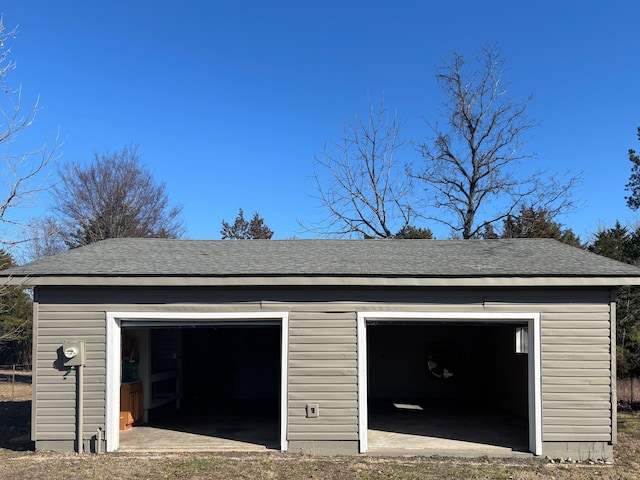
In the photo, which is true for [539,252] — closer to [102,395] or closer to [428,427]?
[428,427]

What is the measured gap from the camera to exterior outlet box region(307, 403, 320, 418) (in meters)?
7.83

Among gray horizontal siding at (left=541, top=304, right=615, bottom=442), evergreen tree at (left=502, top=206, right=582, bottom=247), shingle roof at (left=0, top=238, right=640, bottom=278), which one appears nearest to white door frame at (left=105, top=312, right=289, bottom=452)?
shingle roof at (left=0, top=238, right=640, bottom=278)

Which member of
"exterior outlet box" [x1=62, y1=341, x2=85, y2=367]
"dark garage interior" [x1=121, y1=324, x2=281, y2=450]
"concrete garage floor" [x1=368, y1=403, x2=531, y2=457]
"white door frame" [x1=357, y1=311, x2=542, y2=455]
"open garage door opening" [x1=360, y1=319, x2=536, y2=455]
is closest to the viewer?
"exterior outlet box" [x1=62, y1=341, x2=85, y2=367]

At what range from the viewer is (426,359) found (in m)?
14.3

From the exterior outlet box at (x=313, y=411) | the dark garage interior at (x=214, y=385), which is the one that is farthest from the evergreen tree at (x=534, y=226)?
the exterior outlet box at (x=313, y=411)

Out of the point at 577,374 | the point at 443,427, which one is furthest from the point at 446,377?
the point at 577,374

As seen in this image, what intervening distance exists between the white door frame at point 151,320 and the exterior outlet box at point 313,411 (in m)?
0.34

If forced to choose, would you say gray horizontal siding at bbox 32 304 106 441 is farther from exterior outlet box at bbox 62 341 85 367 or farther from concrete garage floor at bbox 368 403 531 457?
concrete garage floor at bbox 368 403 531 457

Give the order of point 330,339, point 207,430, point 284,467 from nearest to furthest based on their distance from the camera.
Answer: point 284,467, point 330,339, point 207,430

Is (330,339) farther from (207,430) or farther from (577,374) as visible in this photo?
(577,374)

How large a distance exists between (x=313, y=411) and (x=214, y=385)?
696 cm

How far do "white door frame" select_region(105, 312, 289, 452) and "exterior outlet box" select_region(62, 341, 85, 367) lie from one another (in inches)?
14.5

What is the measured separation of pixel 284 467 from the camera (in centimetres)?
703

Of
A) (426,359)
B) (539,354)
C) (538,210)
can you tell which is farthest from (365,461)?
(538,210)
